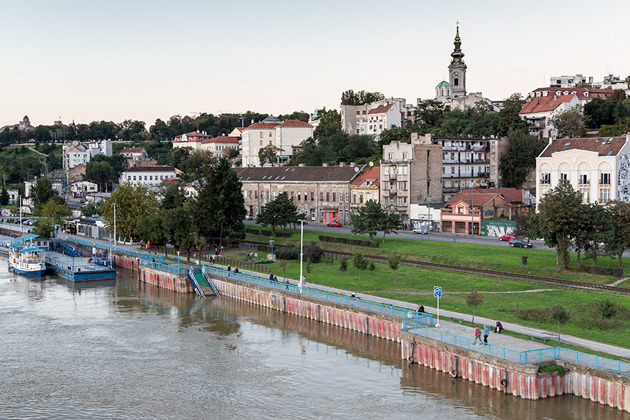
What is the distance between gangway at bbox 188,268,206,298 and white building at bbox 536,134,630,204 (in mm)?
43017

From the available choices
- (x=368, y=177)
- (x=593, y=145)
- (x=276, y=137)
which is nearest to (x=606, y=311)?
(x=593, y=145)

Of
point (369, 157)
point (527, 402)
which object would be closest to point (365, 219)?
point (527, 402)

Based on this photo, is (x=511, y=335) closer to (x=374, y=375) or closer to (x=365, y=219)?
(x=374, y=375)

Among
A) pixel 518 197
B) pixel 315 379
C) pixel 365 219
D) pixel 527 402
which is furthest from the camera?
pixel 518 197

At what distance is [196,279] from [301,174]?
151ft

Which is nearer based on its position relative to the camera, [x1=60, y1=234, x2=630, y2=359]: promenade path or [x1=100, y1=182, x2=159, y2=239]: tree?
[x1=60, y1=234, x2=630, y2=359]: promenade path

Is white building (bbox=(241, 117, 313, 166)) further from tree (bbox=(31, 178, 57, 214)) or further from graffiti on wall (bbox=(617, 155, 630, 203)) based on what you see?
graffiti on wall (bbox=(617, 155, 630, 203))

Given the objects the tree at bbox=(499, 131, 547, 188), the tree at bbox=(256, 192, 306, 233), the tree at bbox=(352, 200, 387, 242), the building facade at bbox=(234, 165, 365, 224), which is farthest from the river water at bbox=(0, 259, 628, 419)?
the tree at bbox=(499, 131, 547, 188)

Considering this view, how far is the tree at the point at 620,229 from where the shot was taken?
53156 millimetres

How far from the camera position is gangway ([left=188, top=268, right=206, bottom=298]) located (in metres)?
61.9

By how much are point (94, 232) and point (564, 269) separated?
69.8 m

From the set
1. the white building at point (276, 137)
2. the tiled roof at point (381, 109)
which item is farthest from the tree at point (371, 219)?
the white building at point (276, 137)

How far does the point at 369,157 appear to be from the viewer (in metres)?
126

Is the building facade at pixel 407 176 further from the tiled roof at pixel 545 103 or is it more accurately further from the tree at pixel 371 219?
the tiled roof at pixel 545 103
